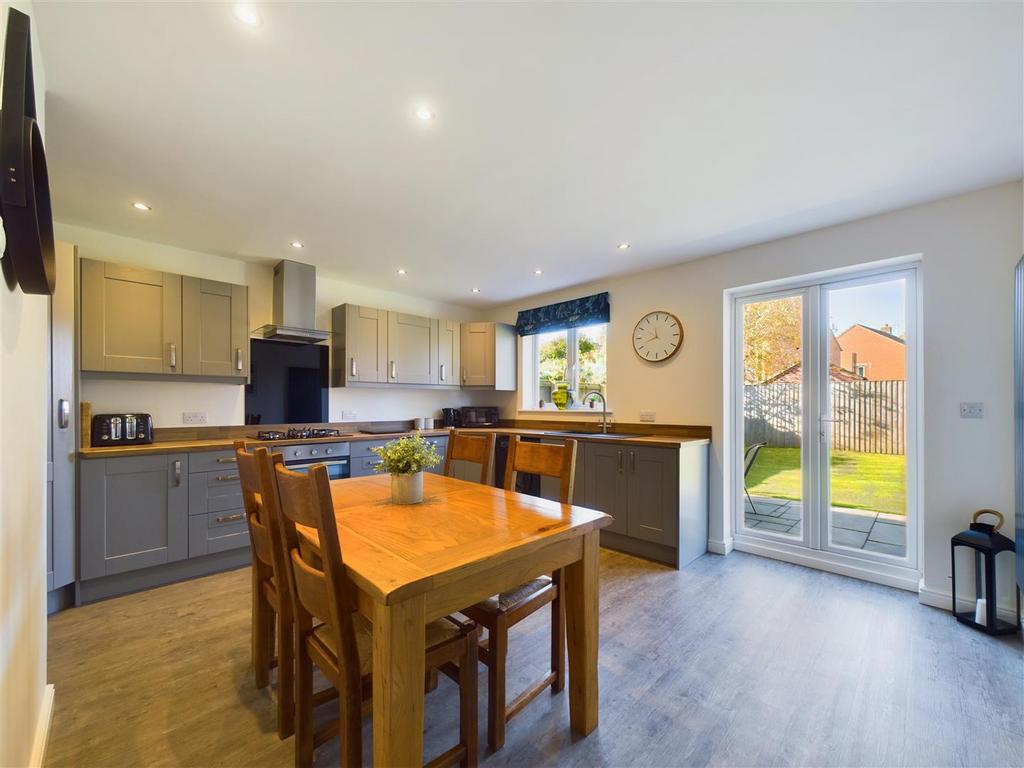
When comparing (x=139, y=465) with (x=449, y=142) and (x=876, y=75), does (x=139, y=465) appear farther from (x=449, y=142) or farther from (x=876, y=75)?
(x=876, y=75)

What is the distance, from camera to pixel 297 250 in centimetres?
341

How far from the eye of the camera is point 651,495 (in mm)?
3227

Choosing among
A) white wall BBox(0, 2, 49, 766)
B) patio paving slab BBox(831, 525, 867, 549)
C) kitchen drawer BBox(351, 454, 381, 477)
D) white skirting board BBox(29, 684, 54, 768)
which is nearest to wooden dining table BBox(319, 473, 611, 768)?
white wall BBox(0, 2, 49, 766)

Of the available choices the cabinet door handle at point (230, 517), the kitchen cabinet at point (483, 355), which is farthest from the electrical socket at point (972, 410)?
the cabinet door handle at point (230, 517)

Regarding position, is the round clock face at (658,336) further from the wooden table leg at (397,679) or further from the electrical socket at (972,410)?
the wooden table leg at (397,679)

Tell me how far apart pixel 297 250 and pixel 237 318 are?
0.72 metres

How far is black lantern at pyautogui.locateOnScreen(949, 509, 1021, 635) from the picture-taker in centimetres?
219

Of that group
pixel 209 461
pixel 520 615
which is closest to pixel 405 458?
pixel 520 615

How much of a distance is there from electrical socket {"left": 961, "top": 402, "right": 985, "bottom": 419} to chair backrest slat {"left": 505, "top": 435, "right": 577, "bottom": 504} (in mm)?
2379

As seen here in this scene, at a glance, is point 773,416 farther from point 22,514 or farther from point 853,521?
point 22,514

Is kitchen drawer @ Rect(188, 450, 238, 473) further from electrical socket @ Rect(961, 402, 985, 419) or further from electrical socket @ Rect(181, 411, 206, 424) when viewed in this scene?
electrical socket @ Rect(961, 402, 985, 419)

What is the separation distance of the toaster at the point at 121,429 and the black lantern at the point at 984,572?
5084mm

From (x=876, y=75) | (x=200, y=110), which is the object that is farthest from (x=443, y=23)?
(x=876, y=75)

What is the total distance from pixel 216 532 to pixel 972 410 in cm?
481
